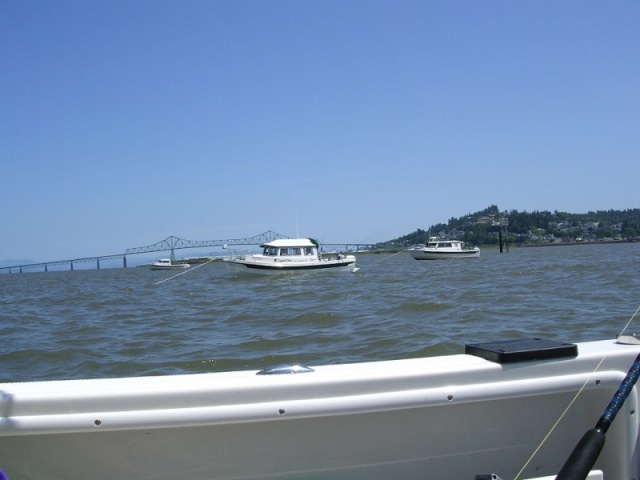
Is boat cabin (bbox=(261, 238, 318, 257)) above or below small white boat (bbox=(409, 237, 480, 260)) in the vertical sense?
above

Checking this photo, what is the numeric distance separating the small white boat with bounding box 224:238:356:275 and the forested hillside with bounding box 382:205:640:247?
82.9 m

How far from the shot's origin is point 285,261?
32.7 m

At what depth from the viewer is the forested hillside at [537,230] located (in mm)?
121188

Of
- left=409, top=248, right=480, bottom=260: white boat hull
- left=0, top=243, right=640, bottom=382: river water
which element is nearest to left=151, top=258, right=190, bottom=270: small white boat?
left=409, top=248, right=480, bottom=260: white boat hull

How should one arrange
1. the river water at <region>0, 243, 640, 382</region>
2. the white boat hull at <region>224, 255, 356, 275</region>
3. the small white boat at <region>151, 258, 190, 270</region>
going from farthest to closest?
the small white boat at <region>151, 258, 190, 270</region> < the white boat hull at <region>224, 255, 356, 275</region> < the river water at <region>0, 243, 640, 382</region>

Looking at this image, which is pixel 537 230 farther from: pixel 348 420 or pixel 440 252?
pixel 348 420

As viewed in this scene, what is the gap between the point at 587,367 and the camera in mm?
2461

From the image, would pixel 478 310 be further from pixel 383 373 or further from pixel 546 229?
pixel 546 229

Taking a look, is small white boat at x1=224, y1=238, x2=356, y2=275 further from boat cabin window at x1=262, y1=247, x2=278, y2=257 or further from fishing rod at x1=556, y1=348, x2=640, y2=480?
fishing rod at x1=556, y1=348, x2=640, y2=480

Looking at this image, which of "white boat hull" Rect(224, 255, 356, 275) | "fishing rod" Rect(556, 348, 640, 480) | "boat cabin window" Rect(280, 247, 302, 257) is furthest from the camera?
"boat cabin window" Rect(280, 247, 302, 257)

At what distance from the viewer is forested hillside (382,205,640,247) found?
121 metres

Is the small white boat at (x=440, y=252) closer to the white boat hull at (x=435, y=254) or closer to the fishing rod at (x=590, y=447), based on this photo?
the white boat hull at (x=435, y=254)

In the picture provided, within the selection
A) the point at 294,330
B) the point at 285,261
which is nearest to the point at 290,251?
the point at 285,261

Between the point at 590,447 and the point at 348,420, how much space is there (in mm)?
891
